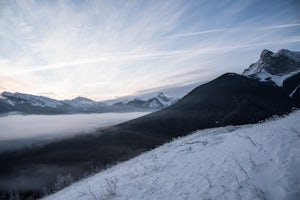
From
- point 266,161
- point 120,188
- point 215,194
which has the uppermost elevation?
point 266,161

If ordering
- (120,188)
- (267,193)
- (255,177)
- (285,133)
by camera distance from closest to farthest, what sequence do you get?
(267,193)
(255,177)
(285,133)
(120,188)

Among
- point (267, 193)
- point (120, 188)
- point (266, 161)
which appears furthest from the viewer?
point (120, 188)

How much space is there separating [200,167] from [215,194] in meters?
3.30

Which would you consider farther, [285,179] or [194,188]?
[194,188]

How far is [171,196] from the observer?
25.9 feet

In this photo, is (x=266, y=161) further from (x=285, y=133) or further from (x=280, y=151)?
(x=285, y=133)

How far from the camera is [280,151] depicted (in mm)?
7680

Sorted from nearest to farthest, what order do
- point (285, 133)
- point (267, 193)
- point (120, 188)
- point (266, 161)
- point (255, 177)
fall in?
point (267, 193), point (255, 177), point (266, 161), point (285, 133), point (120, 188)

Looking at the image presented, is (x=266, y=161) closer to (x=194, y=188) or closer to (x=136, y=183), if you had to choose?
(x=194, y=188)

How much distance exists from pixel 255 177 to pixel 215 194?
4.50 feet

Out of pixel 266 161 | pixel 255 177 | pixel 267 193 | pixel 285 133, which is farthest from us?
pixel 285 133

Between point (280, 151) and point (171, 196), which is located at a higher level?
point (280, 151)

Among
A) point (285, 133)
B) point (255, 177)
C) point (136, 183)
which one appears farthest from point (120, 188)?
point (285, 133)

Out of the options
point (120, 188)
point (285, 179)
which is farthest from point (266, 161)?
point (120, 188)
